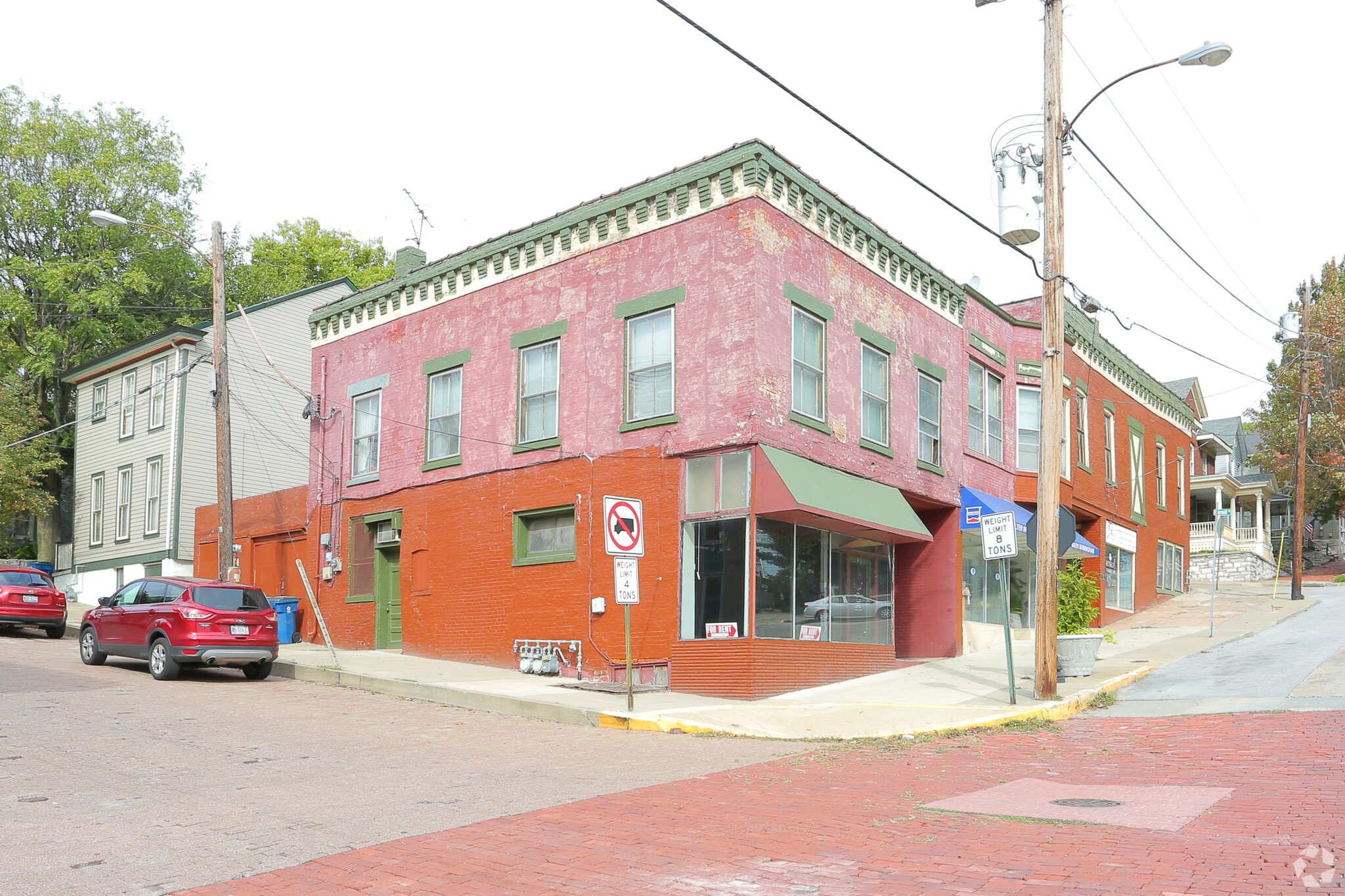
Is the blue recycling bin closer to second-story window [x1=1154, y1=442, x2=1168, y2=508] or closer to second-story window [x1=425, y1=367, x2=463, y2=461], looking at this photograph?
second-story window [x1=425, y1=367, x2=463, y2=461]

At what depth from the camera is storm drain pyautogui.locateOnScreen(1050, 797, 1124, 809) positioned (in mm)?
8773

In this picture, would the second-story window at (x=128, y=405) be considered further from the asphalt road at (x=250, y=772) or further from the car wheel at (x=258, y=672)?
the asphalt road at (x=250, y=772)

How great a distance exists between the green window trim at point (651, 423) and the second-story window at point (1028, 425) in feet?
38.5

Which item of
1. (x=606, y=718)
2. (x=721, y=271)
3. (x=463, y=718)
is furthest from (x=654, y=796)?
(x=721, y=271)

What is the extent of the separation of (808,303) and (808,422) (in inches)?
77.5

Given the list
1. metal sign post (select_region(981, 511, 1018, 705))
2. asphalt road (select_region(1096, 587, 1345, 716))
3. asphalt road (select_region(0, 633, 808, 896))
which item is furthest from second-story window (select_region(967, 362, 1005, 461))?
asphalt road (select_region(0, 633, 808, 896))

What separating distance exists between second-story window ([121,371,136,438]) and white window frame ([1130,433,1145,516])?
29658 mm

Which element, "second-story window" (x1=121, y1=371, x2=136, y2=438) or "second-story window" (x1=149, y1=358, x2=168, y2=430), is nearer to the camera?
"second-story window" (x1=149, y1=358, x2=168, y2=430)

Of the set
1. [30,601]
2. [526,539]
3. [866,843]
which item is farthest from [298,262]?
[866,843]

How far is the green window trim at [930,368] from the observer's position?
859 inches

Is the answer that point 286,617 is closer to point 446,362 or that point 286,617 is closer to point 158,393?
point 446,362

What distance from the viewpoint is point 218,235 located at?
23.4 meters

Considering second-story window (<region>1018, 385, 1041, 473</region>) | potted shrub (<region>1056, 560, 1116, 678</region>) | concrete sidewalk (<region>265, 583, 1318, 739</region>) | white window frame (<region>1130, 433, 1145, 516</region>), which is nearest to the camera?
concrete sidewalk (<region>265, 583, 1318, 739</region>)

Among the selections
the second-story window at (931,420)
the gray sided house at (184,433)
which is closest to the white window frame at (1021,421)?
the second-story window at (931,420)
